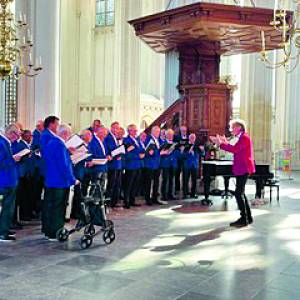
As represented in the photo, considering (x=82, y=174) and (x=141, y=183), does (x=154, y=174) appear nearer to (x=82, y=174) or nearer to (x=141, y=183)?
(x=141, y=183)

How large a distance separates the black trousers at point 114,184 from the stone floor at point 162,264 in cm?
127

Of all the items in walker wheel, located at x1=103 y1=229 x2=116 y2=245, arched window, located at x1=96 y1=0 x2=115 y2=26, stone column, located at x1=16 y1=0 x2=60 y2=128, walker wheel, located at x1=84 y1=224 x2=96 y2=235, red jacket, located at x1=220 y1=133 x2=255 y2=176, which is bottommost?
walker wheel, located at x1=103 y1=229 x2=116 y2=245

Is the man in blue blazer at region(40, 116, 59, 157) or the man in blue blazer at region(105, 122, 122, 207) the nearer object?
the man in blue blazer at region(40, 116, 59, 157)

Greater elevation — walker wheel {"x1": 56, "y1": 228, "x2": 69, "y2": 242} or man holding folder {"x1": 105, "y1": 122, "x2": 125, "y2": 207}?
man holding folder {"x1": 105, "y1": 122, "x2": 125, "y2": 207}

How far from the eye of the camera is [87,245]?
663 cm

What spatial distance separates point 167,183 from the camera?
447 inches

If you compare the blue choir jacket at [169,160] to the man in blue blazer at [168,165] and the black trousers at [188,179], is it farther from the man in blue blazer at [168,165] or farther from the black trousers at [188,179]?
the black trousers at [188,179]

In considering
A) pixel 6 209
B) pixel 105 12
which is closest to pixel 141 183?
pixel 6 209

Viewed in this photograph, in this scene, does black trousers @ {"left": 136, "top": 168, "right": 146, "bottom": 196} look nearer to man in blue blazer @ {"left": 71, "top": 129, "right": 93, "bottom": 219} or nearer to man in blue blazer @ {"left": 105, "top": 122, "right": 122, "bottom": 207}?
man in blue blazer @ {"left": 105, "top": 122, "right": 122, "bottom": 207}

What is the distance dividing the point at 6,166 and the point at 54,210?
2.97 feet

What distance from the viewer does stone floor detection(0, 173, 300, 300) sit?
4.90 m

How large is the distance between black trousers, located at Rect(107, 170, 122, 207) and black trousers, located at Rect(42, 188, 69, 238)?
262 centimetres

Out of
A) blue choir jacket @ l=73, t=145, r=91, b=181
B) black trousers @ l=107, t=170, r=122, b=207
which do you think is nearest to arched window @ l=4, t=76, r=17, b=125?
black trousers @ l=107, t=170, r=122, b=207

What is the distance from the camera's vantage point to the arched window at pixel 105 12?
2291 cm
